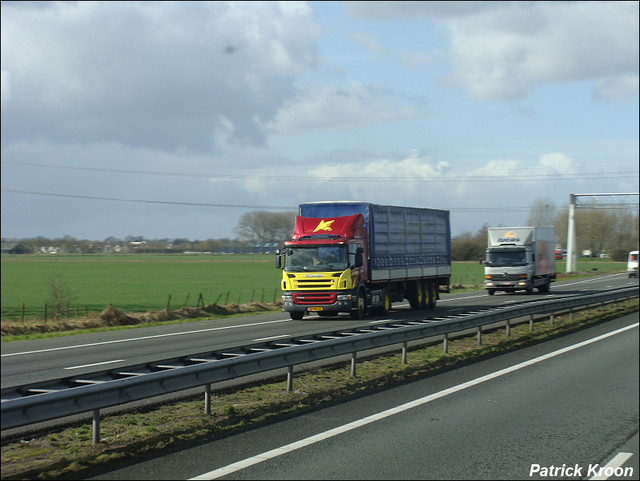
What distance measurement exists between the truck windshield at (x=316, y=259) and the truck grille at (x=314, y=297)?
0.79 metres

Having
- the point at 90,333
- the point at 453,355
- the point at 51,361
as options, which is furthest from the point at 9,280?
the point at 453,355

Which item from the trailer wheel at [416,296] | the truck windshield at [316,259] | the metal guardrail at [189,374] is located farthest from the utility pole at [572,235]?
the metal guardrail at [189,374]

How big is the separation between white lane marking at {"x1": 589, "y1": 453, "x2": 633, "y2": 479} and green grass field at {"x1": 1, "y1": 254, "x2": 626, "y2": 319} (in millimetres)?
19456

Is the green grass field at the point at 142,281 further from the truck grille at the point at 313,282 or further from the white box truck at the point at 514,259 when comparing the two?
the white box truck at the point at 514,259

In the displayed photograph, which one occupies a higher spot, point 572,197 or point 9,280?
point 572,197

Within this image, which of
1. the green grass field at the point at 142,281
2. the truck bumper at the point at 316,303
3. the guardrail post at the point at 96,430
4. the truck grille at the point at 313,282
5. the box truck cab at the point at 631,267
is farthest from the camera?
the green grass field at the point at 142,281

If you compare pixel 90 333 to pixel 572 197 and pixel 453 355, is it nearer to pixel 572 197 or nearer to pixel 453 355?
pixel 453 355

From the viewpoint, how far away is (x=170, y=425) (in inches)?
329

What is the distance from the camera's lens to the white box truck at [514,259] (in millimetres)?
40281

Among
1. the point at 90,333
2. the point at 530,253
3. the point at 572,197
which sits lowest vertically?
the point at 90,333

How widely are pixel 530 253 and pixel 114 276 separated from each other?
152ft

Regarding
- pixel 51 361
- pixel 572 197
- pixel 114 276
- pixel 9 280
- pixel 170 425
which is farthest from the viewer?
pixel 114 276

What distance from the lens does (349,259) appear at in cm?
2472

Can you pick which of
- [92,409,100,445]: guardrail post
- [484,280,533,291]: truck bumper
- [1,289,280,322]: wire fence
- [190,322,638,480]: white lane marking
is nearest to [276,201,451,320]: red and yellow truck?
[1,289,280,322]: wire fence
